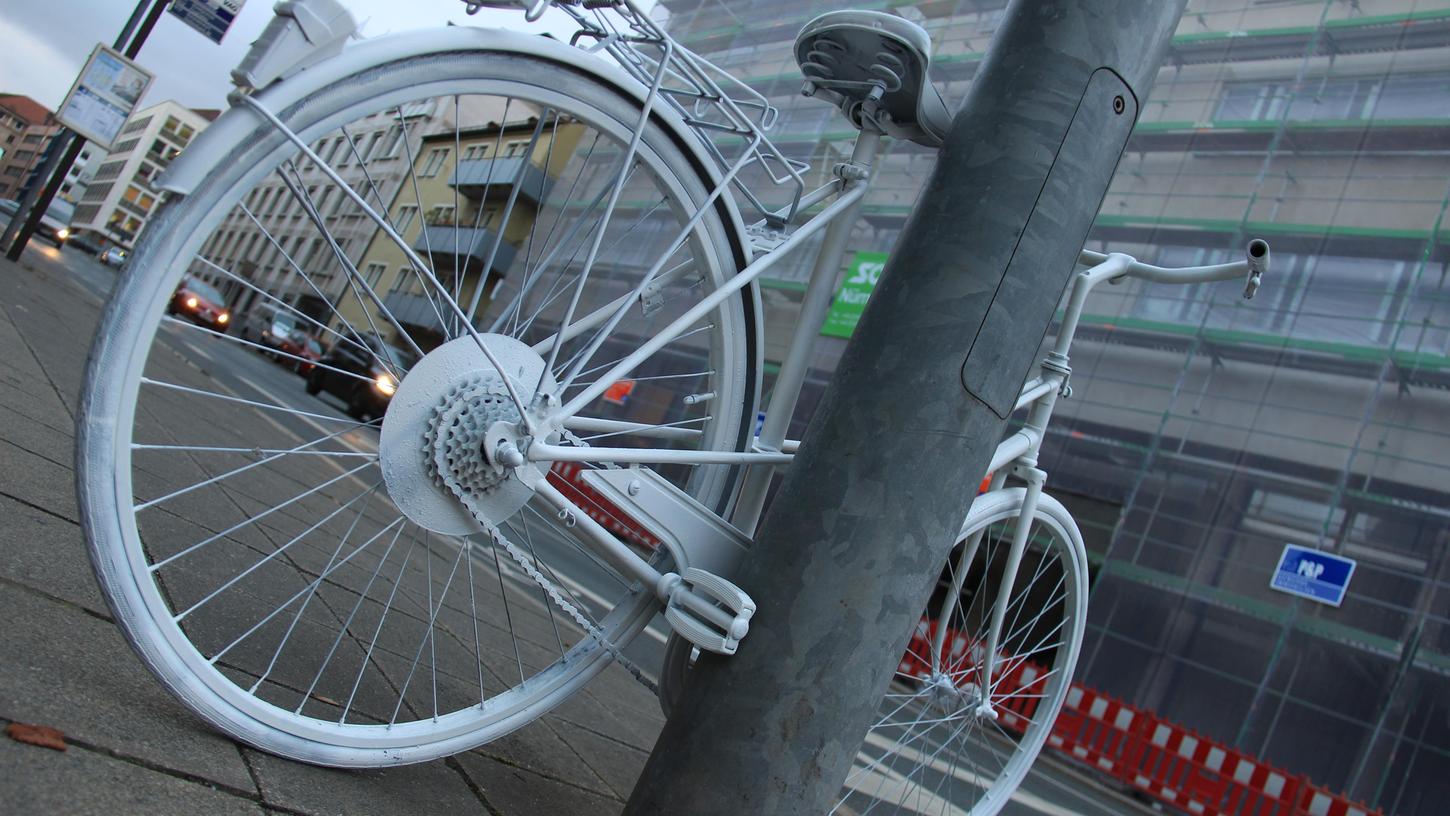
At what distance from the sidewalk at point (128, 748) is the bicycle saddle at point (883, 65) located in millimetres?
1664

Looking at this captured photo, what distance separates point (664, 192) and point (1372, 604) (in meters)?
11.7

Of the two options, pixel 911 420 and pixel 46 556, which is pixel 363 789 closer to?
pixel 46 556

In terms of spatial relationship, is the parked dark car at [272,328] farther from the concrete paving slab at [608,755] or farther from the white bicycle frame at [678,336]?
the white bicycle frame at [678,336]

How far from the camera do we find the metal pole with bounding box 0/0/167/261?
15.5 m

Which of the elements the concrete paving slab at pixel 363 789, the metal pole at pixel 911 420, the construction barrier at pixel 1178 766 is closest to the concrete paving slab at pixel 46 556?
the concrete paving slab at pixel 363 789

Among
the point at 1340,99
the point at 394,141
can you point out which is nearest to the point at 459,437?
the point at 394,141

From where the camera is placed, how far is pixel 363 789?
1.96 m

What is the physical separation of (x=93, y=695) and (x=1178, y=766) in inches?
405

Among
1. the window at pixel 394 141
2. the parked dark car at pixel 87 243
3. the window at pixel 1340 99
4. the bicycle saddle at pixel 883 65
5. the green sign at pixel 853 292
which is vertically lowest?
the parked dark car at pixel 87 243

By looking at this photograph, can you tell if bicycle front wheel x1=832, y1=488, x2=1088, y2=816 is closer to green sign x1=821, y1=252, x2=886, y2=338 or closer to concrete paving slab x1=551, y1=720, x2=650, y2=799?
concrete paving slab x1=551, y1=720, x2=650, y2=799

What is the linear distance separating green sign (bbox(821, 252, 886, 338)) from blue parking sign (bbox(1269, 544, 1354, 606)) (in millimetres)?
7809

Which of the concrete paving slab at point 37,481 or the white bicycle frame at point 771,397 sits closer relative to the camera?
the white bicycle frame at point 771,397

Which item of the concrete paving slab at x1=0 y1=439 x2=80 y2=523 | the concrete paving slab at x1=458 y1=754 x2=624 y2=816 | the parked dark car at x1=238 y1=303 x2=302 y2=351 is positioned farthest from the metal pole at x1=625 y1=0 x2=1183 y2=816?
the parked dark car at x1=238 y1=303 x2=302 y2=351

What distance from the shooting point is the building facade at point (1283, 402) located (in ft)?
37.2
